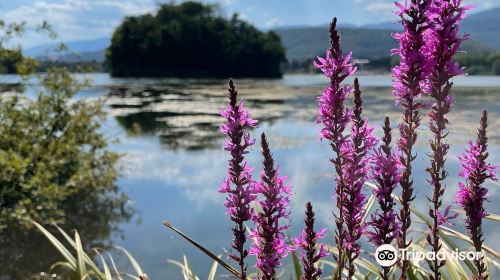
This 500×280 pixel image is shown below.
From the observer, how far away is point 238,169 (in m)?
1.57

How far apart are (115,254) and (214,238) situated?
1.23 meters

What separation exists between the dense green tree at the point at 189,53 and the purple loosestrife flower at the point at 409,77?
66.2 metres

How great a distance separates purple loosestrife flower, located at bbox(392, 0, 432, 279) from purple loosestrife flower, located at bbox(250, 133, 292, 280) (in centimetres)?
36

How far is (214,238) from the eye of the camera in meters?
6.29

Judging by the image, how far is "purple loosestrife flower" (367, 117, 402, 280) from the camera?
1573 mm

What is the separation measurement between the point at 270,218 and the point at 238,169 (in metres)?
0.18

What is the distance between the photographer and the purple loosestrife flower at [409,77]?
151cm

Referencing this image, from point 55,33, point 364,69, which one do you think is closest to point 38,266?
point 55,33

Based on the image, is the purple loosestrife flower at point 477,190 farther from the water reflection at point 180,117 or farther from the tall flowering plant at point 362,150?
the water reflection at point 180,117

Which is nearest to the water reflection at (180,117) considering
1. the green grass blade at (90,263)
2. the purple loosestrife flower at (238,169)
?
A: the green grass blade at (90,263)

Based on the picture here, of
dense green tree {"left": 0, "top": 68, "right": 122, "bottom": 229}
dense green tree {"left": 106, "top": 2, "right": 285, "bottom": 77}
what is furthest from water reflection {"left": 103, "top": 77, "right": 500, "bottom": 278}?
dense green tree {"left": 106, "top": 2, "right": 285, "bottom": 77}

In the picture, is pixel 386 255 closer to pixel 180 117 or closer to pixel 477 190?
pixel 477 190

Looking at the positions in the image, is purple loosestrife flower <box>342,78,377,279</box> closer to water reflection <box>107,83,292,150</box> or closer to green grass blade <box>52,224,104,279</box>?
green grass blade <box>52,224,104,279</box>

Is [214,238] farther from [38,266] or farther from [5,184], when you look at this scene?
[5,184]
